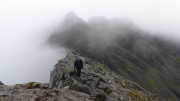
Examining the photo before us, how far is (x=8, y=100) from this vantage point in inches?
1296

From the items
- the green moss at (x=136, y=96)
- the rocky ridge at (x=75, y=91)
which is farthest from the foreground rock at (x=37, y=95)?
the green moss at (x=136, y=96)

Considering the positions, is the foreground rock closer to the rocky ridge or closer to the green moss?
the rocky ridge

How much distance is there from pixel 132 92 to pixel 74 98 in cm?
1641

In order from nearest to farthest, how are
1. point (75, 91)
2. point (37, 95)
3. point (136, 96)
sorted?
point (37, 95)
point (75, 91)
point (136, 96)

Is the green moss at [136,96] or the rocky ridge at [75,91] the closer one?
the rocky ridge at [75,91]

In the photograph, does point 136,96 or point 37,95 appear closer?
point 37,95

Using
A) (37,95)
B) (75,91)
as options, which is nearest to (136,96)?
(75,91)

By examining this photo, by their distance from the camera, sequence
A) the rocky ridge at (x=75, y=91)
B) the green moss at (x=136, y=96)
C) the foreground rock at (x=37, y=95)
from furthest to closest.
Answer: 1. the green moss at (x=136, y=96)
2. the rocky ridge at (x=75, y=91)
3. the foreground rock at (x=37, y=95)

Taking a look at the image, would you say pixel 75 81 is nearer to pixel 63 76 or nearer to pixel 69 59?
pixel 63 76

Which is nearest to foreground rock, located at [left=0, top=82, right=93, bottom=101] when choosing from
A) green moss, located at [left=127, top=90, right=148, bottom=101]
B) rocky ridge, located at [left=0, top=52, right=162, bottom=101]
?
rocky ridge, located at [left=0, top=52, right=162, bottom=101]

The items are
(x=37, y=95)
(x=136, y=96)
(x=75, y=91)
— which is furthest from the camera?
(x=136, y=96)

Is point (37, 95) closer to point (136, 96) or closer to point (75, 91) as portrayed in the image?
point (75, 91)

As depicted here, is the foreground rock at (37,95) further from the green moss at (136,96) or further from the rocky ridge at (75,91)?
the green moss at (136,96)

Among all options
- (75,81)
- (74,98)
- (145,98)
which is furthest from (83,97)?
(145,98)
